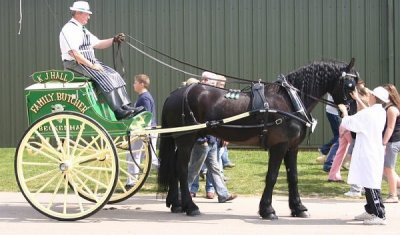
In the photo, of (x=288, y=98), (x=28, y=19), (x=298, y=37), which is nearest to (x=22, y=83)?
(x=28, y=19)

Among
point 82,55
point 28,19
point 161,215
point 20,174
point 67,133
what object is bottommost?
point 161,215

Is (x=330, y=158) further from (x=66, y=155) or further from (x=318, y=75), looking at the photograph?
(x=66, y=155)

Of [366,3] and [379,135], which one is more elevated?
[366,3]

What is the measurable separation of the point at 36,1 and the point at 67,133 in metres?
8.65

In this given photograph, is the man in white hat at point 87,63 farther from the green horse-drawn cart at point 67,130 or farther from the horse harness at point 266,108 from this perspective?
the horse harness at point 266,108

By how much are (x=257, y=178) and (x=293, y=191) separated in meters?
2.88

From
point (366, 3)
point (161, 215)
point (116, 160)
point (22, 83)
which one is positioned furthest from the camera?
point (22, 83)

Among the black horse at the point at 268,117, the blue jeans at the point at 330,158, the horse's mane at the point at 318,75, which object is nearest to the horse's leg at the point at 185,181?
the black horse at the point at 268,117

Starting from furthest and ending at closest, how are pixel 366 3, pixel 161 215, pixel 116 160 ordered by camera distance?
pixel 366 3 < pixel 161 215 < pixel 116 160

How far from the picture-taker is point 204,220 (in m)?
8.34

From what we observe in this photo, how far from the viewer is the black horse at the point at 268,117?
324 inches

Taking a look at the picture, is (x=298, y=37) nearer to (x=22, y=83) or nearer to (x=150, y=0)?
(x=150, y=0)

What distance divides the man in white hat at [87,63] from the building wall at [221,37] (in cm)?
685

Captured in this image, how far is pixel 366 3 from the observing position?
15180 mm
